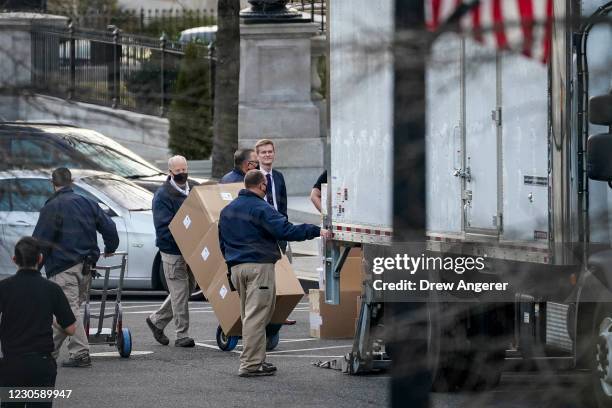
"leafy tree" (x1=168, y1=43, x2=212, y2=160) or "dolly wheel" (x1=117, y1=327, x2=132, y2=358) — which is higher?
"leafy tree" (x1=168, y1=43, x2=212, y2=160)

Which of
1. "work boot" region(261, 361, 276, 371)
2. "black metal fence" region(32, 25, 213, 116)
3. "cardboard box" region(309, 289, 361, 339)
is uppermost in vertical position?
"black metal fence" region(32, 25, 213, 116)

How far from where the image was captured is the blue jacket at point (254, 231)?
9.95 m

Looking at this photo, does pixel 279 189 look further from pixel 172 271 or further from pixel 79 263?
pixel 79 263

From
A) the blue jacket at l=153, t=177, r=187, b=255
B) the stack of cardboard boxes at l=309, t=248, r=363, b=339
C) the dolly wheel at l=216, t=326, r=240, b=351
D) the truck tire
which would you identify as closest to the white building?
the truck tire

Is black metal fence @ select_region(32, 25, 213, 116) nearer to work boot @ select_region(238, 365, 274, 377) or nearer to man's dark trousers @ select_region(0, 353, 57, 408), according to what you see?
man's dark trousers @ select_region(0, 353, 57, 408)

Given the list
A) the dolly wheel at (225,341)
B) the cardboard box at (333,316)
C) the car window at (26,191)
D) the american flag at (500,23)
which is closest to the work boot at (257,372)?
the cardboard box at (333,316)

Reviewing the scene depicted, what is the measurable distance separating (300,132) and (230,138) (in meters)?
19.2

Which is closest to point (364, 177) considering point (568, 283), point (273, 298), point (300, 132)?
point (273, 298)

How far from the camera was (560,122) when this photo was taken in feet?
23.2

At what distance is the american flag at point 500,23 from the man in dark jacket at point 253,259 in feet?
23.9

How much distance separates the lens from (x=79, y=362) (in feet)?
35.4

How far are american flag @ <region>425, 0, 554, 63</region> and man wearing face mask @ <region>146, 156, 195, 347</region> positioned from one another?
916 centimetres

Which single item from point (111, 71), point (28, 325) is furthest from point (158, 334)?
point (111, 71)

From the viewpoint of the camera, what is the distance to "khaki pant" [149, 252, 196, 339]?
1180 cm
